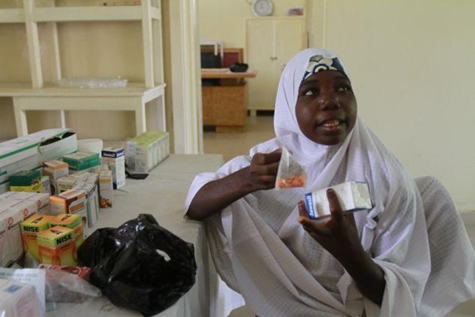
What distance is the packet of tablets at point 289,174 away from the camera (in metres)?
0.90

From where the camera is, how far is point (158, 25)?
95.8 inches

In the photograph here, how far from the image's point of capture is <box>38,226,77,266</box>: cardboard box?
86 centimetres

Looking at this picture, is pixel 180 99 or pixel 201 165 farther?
pixel 180 99

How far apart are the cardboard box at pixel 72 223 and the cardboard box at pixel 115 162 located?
1.70ft

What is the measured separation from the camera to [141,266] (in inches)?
31.3

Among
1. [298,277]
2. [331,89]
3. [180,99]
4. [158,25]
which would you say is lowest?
[298,277]

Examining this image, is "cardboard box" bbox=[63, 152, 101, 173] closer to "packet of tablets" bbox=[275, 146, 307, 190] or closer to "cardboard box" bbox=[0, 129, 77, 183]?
"cardboard box" bbox=[0, 129, 77, 183]

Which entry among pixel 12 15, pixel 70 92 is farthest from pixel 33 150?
pixel 12 15

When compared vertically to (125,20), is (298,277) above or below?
below

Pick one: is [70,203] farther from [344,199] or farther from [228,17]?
[228,17]

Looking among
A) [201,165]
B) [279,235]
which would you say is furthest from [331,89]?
[201,165]

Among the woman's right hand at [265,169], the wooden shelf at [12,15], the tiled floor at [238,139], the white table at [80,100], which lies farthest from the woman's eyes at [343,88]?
the tiled floor at [238,139]

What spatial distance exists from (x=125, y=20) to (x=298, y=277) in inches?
70.0

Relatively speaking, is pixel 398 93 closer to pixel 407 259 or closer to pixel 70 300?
pixel 407 259
